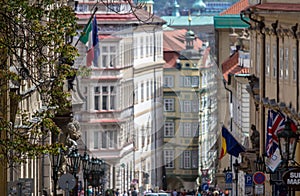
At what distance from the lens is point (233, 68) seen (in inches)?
2862

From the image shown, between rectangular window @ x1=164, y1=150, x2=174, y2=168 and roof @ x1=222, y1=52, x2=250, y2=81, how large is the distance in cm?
1564

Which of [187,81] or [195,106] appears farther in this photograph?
[187,81]

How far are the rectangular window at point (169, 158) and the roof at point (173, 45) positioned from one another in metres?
5.52

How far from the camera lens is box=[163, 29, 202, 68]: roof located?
109 meters

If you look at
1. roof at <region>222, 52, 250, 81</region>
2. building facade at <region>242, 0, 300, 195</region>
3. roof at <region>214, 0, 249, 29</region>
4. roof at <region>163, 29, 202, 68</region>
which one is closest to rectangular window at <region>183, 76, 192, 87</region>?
roof at <region>163, 29, 202, 68</region>

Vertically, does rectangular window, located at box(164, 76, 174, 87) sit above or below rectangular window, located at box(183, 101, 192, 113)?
above

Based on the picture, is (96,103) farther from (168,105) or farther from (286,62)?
(286,62)

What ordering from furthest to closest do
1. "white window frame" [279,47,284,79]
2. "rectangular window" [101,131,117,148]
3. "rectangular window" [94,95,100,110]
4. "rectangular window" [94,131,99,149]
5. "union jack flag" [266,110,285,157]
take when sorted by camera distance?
1. "rectangular window" [94,95,100,110]
2. "rectangular window" [101,131,117,148]
3. "rectangular window" [94,131,99,149]
4. "white window frame" [279,47,284,79]
5. "union jack flag" [266,110,285,157]

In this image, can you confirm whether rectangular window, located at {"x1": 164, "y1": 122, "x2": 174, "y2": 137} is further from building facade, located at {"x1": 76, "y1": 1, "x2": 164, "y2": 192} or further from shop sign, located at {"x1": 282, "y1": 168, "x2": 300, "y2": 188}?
shop sign, located at {"x1": 282, "y1": 168, "x2": 300, "y2": 188}

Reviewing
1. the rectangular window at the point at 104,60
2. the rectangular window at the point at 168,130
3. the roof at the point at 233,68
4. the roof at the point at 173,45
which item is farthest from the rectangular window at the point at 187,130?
the roof at the point at 233,68

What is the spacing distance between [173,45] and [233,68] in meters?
41.7

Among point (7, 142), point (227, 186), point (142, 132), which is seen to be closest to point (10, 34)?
point (7, 142)

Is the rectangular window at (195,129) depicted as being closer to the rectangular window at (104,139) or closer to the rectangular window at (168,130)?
the rectangular window at (168,130)

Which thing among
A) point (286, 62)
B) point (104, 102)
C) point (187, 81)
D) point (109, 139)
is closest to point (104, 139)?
point (109, 139)
